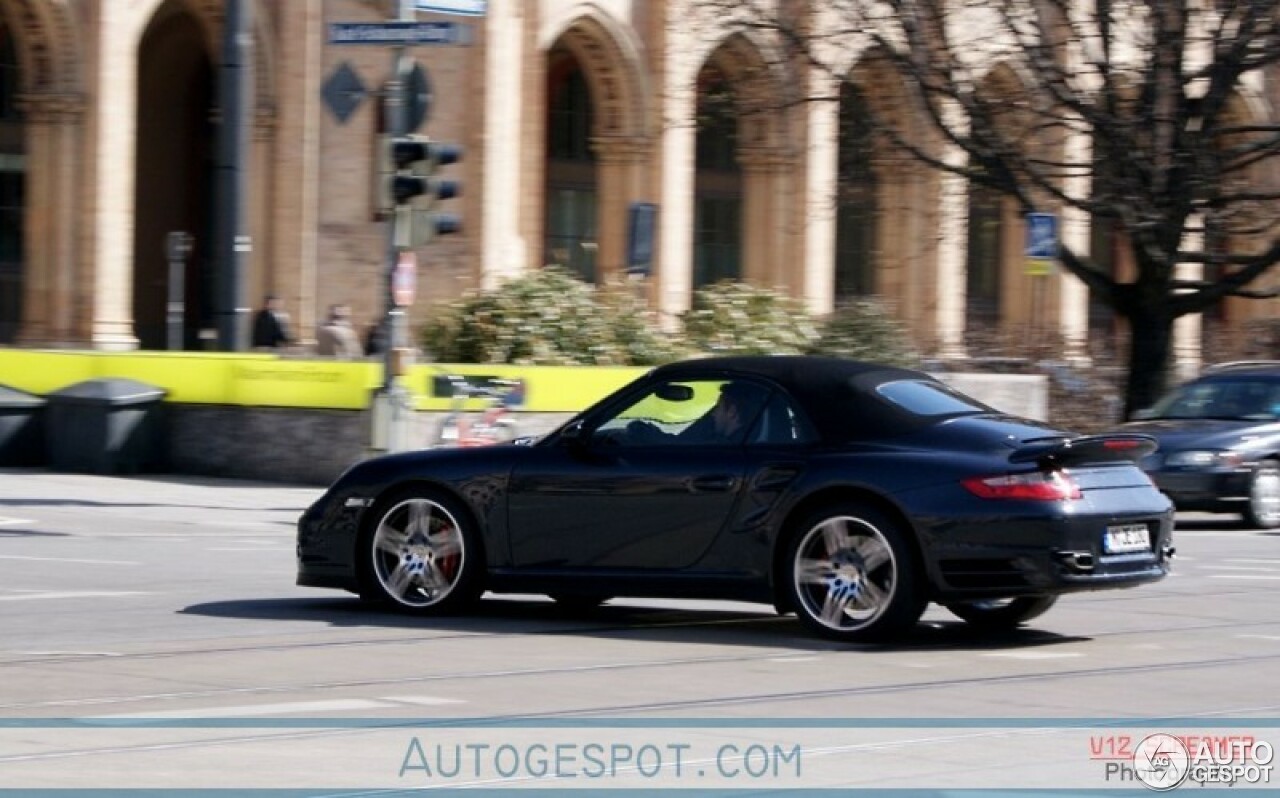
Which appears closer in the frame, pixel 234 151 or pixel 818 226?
pixel 234 151

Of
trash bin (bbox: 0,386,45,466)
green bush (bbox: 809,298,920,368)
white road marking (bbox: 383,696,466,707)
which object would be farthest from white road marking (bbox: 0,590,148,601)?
green bush (bbox: 809,298,920,368)

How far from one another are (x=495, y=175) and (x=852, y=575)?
26000 millimetres

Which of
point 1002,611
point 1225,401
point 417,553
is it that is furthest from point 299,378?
point 1002,611

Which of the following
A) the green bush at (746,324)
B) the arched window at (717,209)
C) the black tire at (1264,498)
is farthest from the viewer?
the arched window at (717,209)

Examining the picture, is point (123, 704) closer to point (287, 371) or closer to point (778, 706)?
Result: point (778, 706)

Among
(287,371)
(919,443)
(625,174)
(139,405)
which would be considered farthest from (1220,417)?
(625,174)

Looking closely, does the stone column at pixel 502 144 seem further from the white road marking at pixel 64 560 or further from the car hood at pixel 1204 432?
the white road marking at pixel 64 560

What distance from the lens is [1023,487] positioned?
10773 mm

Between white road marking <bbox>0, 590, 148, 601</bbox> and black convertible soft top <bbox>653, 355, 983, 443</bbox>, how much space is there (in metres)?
3.67

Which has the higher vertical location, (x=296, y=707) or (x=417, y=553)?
(x=417, y=553)

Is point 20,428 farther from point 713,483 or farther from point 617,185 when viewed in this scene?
point 617,185

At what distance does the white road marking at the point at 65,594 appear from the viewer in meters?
13.3

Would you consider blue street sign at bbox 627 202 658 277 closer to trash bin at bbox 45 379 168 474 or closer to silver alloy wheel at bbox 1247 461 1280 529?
trash bin at bbox 45 379 168 474

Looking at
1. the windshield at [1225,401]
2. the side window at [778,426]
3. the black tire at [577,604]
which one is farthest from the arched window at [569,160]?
the side window at [778,426]
